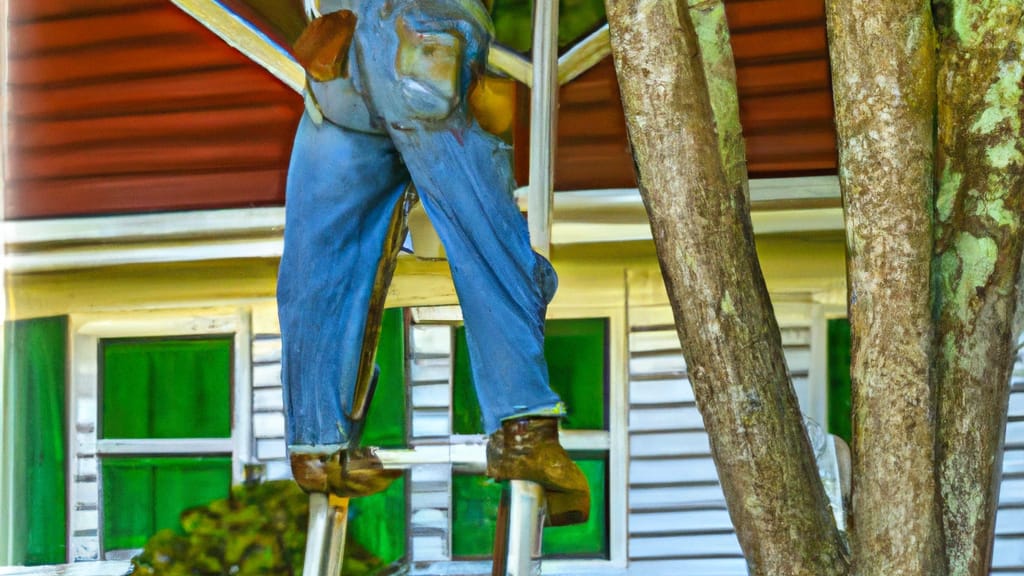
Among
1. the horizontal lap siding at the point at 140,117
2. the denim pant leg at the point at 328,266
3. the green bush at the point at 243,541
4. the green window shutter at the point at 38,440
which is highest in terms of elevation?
the horizontal lap siding at the point at 140,117

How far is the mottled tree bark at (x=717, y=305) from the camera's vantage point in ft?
6.17

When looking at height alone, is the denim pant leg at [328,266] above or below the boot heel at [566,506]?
above

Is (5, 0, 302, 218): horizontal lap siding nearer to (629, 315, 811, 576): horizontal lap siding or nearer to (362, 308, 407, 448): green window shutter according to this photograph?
(362, 308, 407, 448): green window shutter


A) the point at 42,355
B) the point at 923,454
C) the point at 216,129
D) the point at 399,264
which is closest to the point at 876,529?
the point at 923,454

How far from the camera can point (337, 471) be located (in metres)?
2.13

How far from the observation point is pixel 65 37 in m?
3.80

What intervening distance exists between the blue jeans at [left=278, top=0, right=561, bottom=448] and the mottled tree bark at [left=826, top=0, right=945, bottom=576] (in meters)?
0.50

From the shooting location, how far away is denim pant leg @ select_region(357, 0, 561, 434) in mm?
1992

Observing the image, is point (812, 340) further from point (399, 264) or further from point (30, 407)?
point (30, 407)

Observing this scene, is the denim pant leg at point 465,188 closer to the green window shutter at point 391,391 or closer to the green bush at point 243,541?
the green window shutter at point 391,391

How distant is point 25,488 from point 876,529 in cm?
280

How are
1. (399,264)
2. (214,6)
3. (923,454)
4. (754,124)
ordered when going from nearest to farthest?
(923,454)
(399,264)
(754,124)
(214,6)

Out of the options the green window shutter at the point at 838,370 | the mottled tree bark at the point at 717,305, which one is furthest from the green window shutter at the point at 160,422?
the mottled tree bark at the point at 717,305

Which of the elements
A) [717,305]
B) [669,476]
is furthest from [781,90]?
[717,305]
